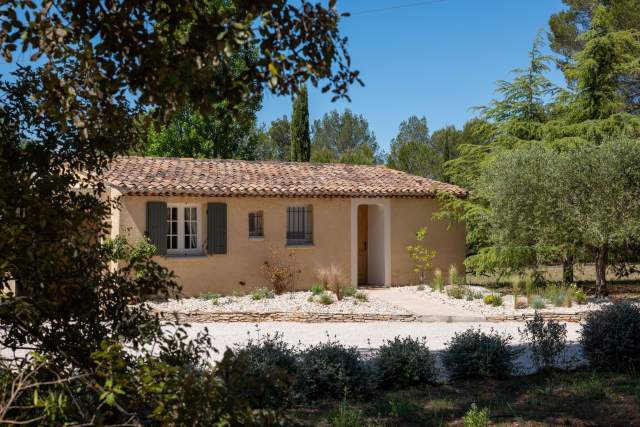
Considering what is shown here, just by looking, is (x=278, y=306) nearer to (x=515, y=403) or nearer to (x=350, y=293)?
(x=350, y=293)

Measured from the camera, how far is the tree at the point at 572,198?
14.1 m

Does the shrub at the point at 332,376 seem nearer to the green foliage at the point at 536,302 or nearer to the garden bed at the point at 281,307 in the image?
the garden bed at the point at 281,307

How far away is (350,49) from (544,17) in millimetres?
27383

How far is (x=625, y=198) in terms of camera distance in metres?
14.2

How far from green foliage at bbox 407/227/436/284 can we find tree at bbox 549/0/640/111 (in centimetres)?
1080

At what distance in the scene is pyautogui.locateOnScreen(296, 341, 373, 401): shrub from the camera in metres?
6.50

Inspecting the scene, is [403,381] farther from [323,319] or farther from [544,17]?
[544,17]

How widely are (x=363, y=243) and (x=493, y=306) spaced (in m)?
5.77

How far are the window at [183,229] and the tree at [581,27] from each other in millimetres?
16290

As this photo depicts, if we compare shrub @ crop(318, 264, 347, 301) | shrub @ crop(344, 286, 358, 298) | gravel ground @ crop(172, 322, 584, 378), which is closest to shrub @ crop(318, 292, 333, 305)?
shrub @ crop(318, 264, 347, 301)

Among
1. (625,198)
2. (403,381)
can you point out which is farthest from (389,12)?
(403,381)

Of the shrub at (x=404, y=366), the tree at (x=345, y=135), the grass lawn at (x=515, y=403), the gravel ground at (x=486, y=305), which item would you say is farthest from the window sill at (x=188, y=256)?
the tree at (x=345, y=135)

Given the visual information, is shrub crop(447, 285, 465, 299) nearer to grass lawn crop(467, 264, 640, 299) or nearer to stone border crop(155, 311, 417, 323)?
grass lawn crop(467, 264, 640, 299)

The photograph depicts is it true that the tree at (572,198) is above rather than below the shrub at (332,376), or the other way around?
above
